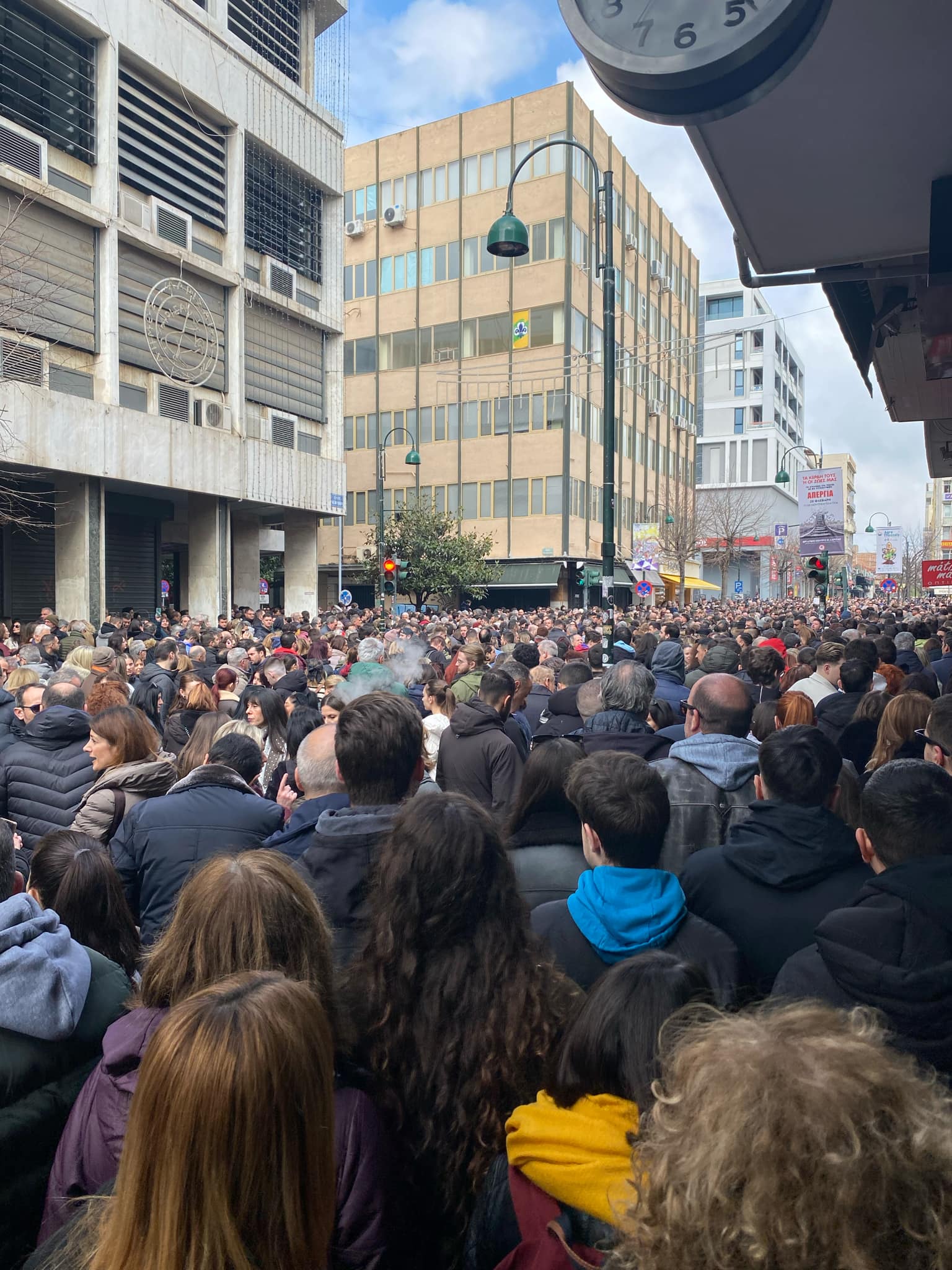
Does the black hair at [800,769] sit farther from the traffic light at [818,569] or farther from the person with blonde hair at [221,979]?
the traffic light at [818,569]

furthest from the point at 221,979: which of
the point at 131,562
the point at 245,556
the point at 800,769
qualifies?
the point at 245,556

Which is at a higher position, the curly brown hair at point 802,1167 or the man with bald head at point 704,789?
the curly brown hair at point 802,1167

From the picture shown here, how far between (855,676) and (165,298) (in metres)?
23.3

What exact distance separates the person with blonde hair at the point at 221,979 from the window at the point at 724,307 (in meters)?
86.7

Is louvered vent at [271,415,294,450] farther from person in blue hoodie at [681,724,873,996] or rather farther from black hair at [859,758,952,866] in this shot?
black hair at [859,758,952,866]

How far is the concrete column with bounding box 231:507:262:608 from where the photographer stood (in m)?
32.3

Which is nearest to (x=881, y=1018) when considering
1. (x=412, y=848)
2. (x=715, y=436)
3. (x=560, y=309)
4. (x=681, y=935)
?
(x=681, y=935)

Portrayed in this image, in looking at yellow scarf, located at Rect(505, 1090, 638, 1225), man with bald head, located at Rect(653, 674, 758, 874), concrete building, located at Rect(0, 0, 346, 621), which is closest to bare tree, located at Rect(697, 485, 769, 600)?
concrete building, located at Rect(0, 0, 346, 621)

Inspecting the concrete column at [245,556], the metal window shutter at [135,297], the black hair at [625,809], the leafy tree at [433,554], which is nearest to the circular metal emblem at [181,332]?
the metal window shutter at [135,297]

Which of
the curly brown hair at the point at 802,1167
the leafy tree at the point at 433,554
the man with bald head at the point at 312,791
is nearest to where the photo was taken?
the curly brown hair at the point at 802,1167

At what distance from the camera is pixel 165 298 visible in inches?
998

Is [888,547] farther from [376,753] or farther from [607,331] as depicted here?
[376,753]

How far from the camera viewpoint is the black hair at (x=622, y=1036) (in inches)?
65.4

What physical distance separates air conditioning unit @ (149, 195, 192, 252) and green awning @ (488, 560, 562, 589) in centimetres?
2286
